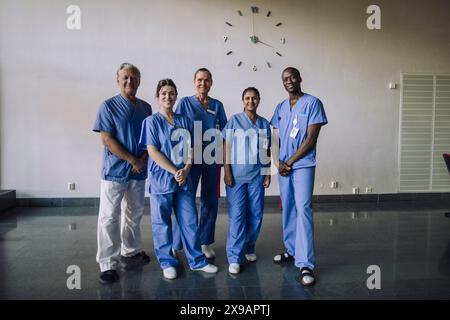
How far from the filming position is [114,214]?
2527 mm

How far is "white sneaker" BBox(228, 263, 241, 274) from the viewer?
2.59 metres

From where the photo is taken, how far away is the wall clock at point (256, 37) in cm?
486

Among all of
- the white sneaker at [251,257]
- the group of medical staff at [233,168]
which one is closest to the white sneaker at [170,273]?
the group of medical staff at [233,168]

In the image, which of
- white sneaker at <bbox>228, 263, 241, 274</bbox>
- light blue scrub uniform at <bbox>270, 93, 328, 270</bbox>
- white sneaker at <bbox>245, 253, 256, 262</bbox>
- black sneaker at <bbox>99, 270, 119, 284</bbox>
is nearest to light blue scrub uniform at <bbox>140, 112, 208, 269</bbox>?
white sneaker at <bbox>228, 263, 241, 274</bbox>

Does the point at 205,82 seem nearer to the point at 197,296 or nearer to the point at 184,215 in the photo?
the point at 184,215

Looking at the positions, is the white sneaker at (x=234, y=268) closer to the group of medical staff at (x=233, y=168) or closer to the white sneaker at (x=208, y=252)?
the group of medical staff at (x=233, y=168)

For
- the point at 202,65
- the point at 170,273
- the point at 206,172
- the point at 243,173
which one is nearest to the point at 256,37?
the point at 202,65

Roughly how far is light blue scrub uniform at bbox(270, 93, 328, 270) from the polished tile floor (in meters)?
0.25

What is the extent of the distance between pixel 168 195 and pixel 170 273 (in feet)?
1.80

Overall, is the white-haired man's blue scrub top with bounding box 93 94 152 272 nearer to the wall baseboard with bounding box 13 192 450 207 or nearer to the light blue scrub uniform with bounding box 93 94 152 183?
the light blue scrub uniform with bounding box 93 94 152 183

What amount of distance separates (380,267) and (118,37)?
412 cm

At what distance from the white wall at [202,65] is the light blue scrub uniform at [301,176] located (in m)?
2.39

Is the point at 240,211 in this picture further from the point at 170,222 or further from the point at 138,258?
the point at 138,258

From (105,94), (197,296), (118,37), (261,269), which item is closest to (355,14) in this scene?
(118,37)
